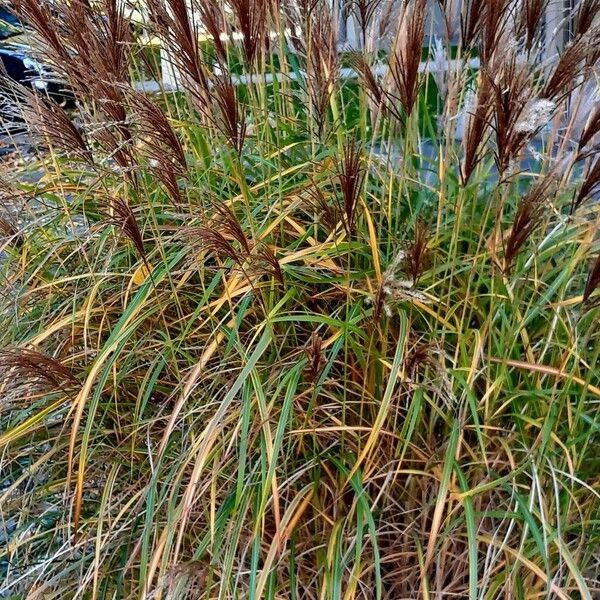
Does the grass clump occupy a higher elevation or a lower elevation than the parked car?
lower

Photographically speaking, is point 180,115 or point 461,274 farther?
point 180,115

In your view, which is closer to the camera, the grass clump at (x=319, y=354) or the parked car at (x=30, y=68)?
the grass clump at (x=319, y=354)

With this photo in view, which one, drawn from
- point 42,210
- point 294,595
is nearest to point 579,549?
point 294,595

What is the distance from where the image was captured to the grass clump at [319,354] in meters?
1.39

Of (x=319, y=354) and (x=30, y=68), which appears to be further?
(x=30, y=68)

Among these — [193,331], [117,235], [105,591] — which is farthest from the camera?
[117,235]

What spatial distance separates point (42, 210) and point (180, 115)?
19.6 inches

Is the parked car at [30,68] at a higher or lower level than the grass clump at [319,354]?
higher

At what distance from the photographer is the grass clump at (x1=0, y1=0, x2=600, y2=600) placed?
1.39 meters

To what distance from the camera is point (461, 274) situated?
69.6 inches

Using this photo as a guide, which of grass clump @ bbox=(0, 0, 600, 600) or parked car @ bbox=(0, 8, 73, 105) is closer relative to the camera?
grass clump @ bbox=(0, 0, 600, 600)

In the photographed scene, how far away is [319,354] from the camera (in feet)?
4.54

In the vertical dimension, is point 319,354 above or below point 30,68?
below

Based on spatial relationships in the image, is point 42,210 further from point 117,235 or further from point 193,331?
point 193,331
